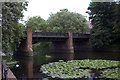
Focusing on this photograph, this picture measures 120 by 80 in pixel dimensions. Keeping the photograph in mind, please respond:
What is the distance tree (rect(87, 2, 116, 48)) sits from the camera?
109ft

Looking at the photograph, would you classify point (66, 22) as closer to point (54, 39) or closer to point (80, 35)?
point (80, 35)

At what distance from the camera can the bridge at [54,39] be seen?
27.8 m

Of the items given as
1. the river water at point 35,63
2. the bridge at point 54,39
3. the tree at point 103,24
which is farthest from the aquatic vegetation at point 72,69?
the tree at point 103,24

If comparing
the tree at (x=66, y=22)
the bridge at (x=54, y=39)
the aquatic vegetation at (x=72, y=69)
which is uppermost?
the tree at (x=66, y=22)

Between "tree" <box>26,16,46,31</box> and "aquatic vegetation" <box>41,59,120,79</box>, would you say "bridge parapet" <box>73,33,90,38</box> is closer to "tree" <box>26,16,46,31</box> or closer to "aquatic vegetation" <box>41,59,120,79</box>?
"tree" <box>26,16,46,31</box>

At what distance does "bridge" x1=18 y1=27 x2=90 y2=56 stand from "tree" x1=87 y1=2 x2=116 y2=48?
433 cm

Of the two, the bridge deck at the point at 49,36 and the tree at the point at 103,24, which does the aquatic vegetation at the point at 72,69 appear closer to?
the bridge deck at the point at 49,36

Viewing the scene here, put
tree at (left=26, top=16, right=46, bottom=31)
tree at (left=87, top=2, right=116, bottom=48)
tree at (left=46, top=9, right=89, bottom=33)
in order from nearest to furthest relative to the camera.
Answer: tree at (left=87, top=2, right=116, bottom=48), tree at (left=46, top=9, right=89, bottom=33), tree at (left=26, top=16, right=46, bottom=31)

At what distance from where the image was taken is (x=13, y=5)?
33.0ft

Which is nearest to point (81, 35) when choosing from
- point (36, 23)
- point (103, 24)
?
point (103, 24)

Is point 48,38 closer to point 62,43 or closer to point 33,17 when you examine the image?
point 62,43

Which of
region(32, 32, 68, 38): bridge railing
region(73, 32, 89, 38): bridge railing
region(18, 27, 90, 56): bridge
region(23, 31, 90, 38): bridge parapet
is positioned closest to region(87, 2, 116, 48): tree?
region(73, 32, 89, 38): bridge railing

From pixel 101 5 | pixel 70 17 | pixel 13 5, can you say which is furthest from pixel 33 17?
pixel 13 5

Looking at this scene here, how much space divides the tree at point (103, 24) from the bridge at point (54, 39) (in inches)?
171
